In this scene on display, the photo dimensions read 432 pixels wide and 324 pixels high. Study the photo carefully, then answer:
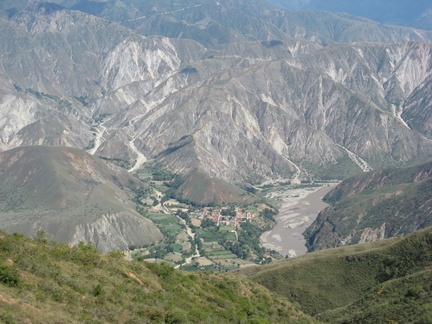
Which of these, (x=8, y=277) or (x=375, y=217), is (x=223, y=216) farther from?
(x=8, y=277)

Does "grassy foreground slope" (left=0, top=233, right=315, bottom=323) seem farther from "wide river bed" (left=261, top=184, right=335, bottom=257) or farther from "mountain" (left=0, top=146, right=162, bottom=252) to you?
"wide river bed" (left=261, top=184, right=335, bottom=257)

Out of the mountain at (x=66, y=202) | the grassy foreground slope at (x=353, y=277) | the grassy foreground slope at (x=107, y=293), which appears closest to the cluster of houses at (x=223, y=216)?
the mountain at (x=66, y=202)

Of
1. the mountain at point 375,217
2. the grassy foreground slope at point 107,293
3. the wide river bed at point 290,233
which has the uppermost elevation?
the grassy foreground slope at point 107,293

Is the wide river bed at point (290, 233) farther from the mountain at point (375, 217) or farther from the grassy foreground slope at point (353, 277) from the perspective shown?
the grassy foreground slope at point (353, 277)

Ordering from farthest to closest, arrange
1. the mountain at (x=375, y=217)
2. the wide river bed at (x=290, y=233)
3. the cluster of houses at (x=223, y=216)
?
the cluster of houses at (x=223, y=216), the wide river bed at (x=290, y=233), the mountain at (x=375, y=217)

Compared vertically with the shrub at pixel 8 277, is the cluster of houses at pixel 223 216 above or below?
below

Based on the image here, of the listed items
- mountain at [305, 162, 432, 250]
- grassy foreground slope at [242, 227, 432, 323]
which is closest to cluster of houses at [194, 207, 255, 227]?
mountain at [305, 162, 432, 250]

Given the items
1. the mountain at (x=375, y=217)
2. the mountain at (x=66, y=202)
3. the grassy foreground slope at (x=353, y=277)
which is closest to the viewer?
the grassy foreground slope at (x=353, y=277)
